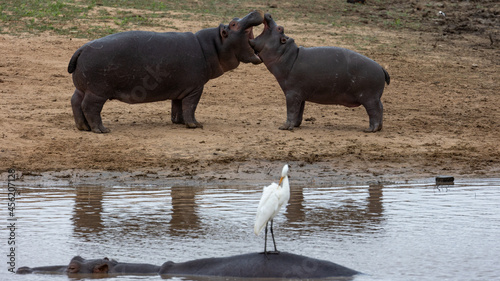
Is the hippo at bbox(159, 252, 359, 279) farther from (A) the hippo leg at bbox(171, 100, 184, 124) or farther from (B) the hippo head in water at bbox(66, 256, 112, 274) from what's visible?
(A) the hippo leg at bbox(171, 100, 184, 124)

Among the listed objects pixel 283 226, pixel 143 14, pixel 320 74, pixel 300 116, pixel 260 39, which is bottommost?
pixel 283 226

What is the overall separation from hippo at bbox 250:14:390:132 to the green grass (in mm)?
5930

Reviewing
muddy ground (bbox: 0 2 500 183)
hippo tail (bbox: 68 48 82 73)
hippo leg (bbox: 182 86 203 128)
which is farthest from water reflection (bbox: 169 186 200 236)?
hippo tail (bbox: 68 48 82 73)

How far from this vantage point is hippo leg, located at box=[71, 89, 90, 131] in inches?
454

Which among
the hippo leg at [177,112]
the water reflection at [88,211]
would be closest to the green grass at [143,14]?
the hippo leg at [177,112]

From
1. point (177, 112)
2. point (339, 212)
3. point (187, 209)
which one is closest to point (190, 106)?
point (177, 112)

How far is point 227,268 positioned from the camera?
20.4 feet

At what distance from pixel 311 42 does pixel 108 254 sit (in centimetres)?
1128

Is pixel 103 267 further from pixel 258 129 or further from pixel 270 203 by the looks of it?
pixel 258 129

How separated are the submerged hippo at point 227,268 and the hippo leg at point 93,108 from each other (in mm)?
5092

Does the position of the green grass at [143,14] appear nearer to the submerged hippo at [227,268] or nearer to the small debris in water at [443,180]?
the small debris in water at [443,180]

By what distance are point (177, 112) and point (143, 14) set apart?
6847mm

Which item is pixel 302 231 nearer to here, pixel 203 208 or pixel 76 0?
pixel 203 208

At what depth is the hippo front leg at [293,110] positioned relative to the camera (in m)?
12.0
